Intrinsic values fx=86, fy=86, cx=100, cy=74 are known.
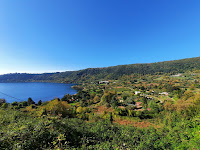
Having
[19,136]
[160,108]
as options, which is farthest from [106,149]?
[160,108]

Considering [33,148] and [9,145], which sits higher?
[9,145]

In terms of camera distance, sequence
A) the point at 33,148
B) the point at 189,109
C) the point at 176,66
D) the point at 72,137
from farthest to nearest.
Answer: the point at 176,66 → the point at 189,109 → the point at 72,137 → the point at 33,148

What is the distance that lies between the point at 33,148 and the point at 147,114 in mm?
30094

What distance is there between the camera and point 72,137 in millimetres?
5715

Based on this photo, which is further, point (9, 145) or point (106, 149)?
point (106, 149)

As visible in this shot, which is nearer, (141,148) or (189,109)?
(141,148)

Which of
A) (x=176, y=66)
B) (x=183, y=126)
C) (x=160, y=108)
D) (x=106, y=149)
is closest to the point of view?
(x=106, y=149)

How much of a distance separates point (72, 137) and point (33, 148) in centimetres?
231

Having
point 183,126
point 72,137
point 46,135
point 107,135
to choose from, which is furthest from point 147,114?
point 46,135

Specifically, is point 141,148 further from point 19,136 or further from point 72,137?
point 19,136

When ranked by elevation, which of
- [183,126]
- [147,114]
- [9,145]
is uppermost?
[9,145]

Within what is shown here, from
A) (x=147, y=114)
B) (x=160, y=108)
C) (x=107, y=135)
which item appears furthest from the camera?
(x=160, y=108)

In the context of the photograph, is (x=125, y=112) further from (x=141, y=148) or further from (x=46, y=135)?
(x=46, y=135)

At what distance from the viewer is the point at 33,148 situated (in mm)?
3916
